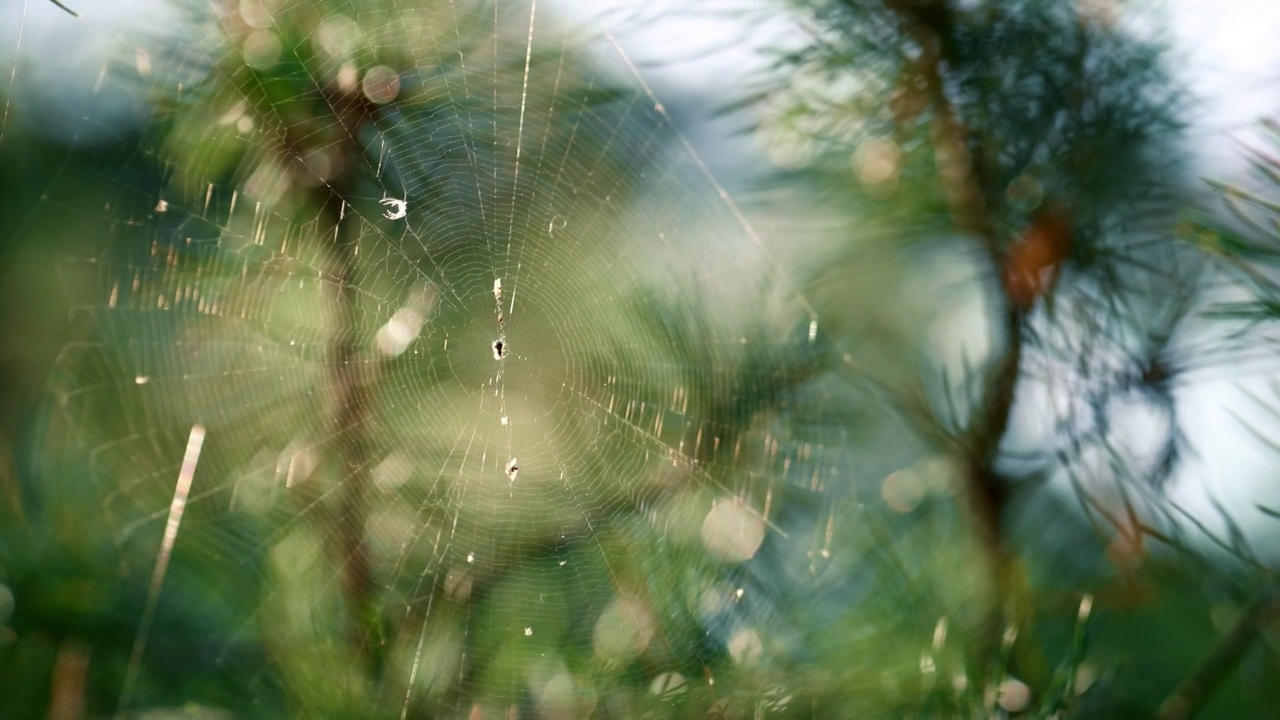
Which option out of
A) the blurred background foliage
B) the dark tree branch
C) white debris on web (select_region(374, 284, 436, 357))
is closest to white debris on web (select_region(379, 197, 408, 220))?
the blurred background foliage

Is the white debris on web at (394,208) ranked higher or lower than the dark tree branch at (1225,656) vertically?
higher

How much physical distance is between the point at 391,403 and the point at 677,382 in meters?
0.25

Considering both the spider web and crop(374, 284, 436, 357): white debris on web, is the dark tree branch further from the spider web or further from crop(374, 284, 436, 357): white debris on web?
crop(374, 284, 436, 357): white debris on web

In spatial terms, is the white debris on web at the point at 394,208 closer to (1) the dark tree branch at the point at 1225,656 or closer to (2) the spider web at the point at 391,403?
(2) the spider web at the point at 391,403

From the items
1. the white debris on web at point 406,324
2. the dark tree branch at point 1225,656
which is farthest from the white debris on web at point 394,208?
the dark tree branch at point 1225,656

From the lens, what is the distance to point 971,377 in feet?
1.48

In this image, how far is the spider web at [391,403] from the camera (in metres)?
0.49

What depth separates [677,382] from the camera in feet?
2.19

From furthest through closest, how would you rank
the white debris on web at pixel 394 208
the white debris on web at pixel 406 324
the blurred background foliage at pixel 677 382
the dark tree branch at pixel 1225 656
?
the white debris on web at pixel 406 324 < the white debris on web at pixel 394 208 < the blurred background foliage at pixel 677 382 < the dark tree branch at pixel 1225 656

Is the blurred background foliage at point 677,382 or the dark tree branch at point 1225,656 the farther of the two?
the blurred background foliage at point 677,382

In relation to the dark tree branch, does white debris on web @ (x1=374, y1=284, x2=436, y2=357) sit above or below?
above

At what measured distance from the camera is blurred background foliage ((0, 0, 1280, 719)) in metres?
0.44

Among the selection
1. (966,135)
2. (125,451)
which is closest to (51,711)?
(125,451)

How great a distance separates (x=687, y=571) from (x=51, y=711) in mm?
315
